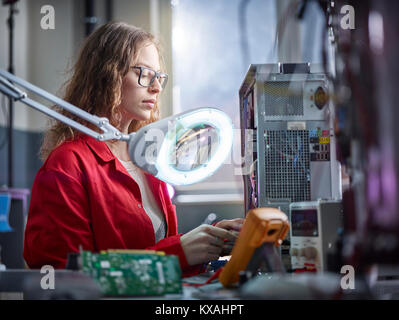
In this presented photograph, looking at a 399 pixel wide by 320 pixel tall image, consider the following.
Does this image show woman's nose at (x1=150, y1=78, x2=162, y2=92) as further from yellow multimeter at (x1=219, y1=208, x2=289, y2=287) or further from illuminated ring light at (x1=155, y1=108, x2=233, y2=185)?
yellow multimeter at (x1=219, y1=208, x2=289, y2=287)

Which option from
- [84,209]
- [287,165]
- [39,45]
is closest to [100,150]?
[84,209]

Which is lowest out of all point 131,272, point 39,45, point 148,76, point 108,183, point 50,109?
point 131,272

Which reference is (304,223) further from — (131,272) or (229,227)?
(131,272)

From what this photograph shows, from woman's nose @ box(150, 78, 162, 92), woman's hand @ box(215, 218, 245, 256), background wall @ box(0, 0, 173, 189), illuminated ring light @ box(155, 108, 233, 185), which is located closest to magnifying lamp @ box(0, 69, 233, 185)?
illuminated ring light @ box(155, 108, 233, 185)

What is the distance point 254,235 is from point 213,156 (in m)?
0.21

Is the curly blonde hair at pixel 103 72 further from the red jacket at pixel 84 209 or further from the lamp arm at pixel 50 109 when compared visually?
the lamp arm at pixel 50 109

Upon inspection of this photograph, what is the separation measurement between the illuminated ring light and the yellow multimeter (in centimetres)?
15

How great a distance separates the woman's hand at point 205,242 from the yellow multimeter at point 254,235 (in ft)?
0.54

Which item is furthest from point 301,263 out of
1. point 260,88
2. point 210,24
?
point 210,24

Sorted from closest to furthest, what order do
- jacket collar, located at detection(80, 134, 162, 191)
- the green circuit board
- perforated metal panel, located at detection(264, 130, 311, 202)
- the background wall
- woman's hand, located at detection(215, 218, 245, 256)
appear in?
the green circuit board, woman's hand, located at detection(215, 218, 245, 256), perforated metal panel, located at detection(264, 130, 311, 202), jacket collar, located at detection(80, 134, 162, 191), the background wall

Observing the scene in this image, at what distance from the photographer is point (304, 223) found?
34.8 inches

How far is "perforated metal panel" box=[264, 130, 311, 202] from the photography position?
1001 millimetres
